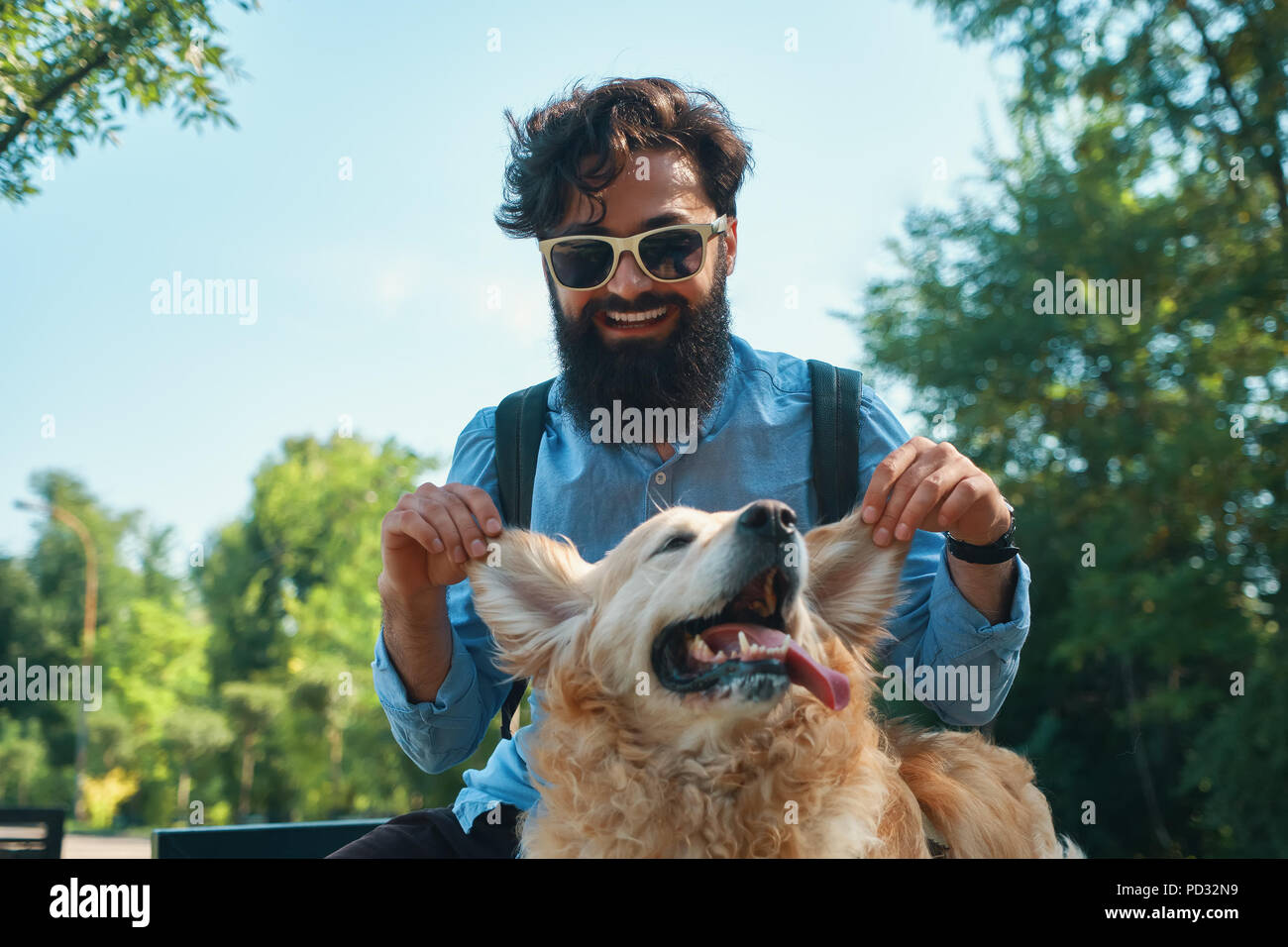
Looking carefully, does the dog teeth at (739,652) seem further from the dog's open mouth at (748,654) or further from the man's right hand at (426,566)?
the man's right hand at (426,566)

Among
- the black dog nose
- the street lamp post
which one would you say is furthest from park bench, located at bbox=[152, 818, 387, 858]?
the street lamp post

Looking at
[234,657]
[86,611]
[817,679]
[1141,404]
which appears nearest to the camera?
[817,679]

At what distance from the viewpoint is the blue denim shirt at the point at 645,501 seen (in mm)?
2594

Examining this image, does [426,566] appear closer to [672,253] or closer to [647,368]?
[647,368]

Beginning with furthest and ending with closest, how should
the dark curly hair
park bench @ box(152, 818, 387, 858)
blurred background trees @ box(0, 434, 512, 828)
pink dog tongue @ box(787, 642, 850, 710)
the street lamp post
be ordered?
the street lamp post
blurred background trees @ box(0, 434, 512, 828)
the dark curly hair
park bench @ box(152, 818, 387, 858)
pink dog tongue @ box(787, 642, 850, 710)

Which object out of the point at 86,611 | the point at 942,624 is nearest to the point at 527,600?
the point at 942,624

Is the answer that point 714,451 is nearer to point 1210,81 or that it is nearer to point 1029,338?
point 1210,81

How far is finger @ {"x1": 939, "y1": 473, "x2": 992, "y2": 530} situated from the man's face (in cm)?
108

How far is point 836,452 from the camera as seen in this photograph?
2668 mm

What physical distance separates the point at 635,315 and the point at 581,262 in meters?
0.24

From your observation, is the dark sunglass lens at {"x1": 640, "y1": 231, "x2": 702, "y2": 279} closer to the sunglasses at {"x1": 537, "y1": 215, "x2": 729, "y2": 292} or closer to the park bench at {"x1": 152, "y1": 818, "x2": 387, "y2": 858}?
the sunglasses at {"x1": 537, "y1": 215, "x2": 729, "y2": 292}

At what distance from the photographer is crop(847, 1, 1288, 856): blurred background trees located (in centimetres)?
1068

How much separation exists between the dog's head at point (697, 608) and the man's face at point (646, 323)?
693mm
